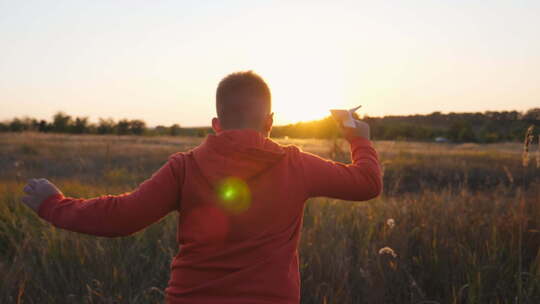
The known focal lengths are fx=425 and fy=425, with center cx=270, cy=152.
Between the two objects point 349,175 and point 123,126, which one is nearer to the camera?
point 349,175

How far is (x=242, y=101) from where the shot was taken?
168 centimetres

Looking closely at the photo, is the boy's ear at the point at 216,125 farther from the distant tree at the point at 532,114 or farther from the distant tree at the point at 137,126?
the distant tree at the point at 137,126

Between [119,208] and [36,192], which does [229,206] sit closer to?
[119,208]

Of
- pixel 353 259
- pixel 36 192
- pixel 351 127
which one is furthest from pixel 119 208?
pixel 353 259

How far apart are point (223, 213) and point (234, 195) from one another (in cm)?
8

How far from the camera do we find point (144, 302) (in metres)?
2.77

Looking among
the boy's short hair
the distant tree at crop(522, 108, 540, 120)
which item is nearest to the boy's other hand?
the boy's short hair

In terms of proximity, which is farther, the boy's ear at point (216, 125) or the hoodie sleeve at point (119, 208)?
the boy's ear at point (216, 125)

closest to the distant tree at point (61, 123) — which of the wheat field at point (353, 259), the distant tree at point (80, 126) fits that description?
the distant tree at point (80, 126)

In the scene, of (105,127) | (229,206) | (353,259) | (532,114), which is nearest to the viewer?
(229,206)

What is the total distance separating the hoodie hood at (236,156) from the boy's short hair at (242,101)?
6 cm

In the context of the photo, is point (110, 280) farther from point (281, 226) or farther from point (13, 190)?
point (13, 190)

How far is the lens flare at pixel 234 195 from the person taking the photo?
→ 1.59m

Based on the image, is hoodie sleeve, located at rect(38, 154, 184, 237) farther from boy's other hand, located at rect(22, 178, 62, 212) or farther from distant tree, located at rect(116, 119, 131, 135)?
distant tree, located at rect(116, 119, 131, 135)
